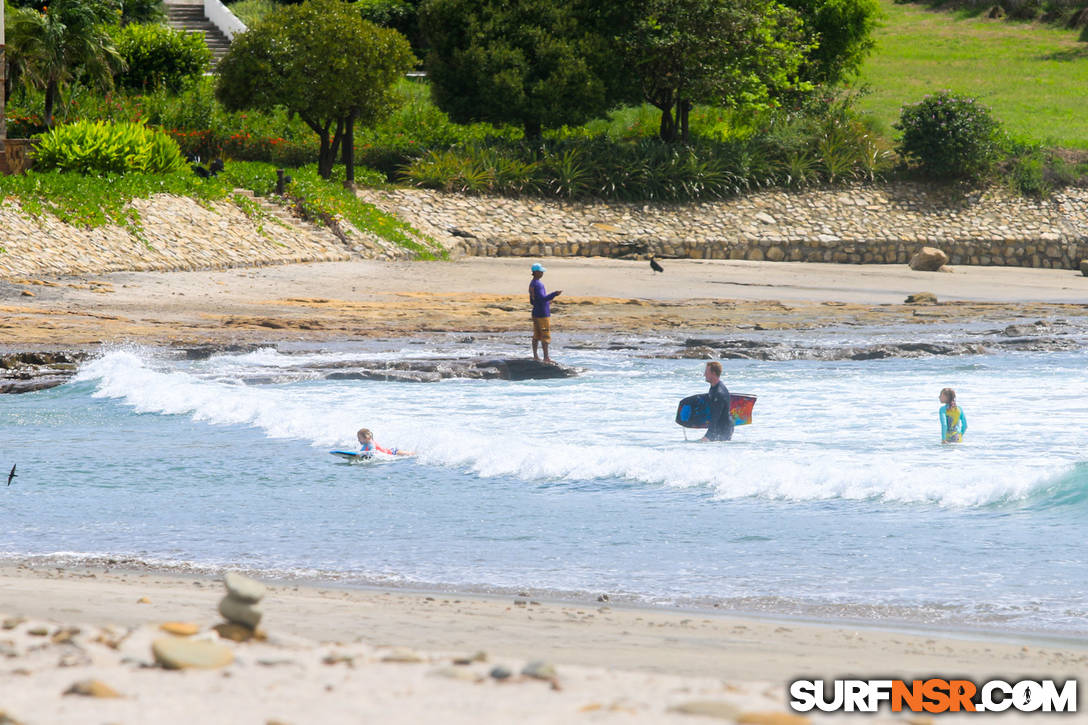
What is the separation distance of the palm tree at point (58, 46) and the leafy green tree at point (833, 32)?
848 inches

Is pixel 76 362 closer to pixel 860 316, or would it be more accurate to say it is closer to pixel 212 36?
pixel 860 316

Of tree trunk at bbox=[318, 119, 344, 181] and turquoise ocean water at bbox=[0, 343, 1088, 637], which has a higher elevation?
tree trunk at bbox=[318, 119, 344, 181]

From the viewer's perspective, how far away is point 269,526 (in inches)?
369

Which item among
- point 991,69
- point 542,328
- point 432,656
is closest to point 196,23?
point 991,69

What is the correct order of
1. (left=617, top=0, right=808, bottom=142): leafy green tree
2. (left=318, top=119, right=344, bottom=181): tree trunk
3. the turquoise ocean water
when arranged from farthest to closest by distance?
(left=617, top=0, right=808, bottom=142): leafy green tree, (left=318, top=119, right=344, bottom=181): tree trunk, the turquoise ocean water

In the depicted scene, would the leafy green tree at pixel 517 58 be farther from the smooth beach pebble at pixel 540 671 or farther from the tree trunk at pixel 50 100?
the smooth beach pebble at pixel 540 671

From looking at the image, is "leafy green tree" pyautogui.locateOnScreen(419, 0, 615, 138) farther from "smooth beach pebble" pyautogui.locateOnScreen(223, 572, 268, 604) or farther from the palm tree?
"smooth beach pebble" pyautogui.locateOnScreen(223, 572, 268, 604)

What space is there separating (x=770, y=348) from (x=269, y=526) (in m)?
Answer: 11.5

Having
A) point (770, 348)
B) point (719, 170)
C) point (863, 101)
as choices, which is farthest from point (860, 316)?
point (863, 101)

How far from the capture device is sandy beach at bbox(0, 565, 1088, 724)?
418 cm

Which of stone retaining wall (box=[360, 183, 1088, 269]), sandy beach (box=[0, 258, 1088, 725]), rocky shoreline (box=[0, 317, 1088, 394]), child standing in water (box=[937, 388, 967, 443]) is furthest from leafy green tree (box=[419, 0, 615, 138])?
sandy beach (box=[0, 258, 1088, 725])

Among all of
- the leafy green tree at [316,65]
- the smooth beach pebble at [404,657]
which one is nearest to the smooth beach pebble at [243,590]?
the smooth beach pebble at [404,657]

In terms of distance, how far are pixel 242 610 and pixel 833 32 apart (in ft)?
128

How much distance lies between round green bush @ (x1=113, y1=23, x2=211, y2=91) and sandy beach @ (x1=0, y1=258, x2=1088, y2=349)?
14.9 metres
